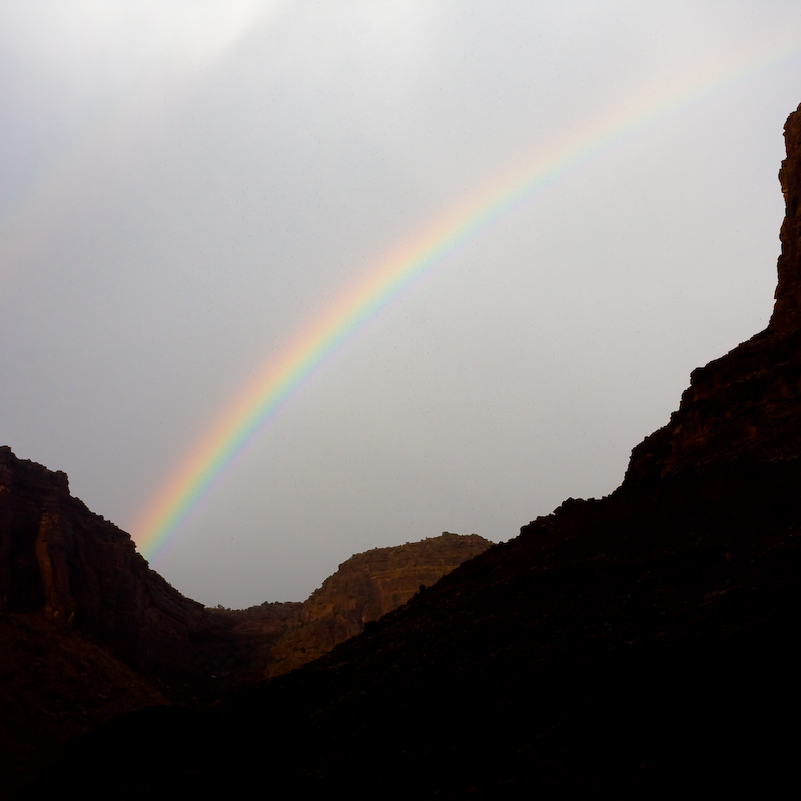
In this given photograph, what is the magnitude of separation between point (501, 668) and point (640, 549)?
21.4 feet

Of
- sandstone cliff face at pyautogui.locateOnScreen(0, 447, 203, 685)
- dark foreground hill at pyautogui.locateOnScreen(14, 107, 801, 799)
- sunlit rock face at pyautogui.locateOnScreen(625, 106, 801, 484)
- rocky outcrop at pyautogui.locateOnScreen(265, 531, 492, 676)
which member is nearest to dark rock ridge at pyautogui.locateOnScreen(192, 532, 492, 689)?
rocky outcrop at pyautogui.locateOnScreen(265, 531, 492, 676)

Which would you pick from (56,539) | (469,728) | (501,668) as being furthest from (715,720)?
(56,539)

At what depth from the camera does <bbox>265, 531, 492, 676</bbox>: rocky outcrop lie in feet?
249

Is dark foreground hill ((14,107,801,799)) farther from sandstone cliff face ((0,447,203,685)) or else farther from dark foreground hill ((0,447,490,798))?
sandstone cliff face ((0,447,203,685))

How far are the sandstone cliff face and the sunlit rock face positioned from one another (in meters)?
45.5

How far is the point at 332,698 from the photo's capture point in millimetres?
21984

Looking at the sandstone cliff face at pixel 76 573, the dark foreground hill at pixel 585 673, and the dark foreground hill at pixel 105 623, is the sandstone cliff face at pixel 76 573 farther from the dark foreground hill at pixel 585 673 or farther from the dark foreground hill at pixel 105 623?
the dark foreground hill at pixel 585 673

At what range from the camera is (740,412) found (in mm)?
29438

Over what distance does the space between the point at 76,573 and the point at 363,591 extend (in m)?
25.1

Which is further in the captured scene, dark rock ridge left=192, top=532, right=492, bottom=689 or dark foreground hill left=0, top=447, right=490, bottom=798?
dark rock ridge left=192, top=532, right=492, bottom=689

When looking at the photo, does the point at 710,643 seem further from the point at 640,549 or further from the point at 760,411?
the point at 760,411

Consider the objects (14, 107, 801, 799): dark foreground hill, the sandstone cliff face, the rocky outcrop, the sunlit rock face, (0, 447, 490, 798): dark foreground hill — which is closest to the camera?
(14, 107, 801, 799): dark foreground hill

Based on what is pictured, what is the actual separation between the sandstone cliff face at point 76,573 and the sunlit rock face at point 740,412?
149 ft

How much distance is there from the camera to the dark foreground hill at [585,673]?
1220 centimetres
